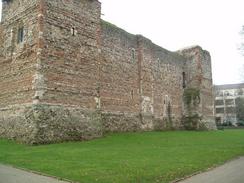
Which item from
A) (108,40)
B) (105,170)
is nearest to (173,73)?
(108,40)

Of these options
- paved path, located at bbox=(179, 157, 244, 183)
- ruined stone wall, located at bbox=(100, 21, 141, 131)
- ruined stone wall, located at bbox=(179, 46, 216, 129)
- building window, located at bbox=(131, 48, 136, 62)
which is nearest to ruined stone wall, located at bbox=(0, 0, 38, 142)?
ruined stone wall, located at bbox=(100, 21, 141, 131)

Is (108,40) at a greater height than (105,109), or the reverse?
(108,40)

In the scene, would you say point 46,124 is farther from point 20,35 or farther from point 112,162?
point 112,162

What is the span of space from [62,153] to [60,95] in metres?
5.69

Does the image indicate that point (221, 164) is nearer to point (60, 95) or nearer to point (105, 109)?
point (60, 95)

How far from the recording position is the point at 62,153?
15.5 metres

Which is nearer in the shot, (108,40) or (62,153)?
(62,153)

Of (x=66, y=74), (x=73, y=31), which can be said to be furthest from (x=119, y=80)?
(x=66, y=74)

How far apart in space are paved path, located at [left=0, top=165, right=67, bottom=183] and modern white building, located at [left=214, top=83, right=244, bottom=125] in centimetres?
7728

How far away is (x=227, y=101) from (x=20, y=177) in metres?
94.5

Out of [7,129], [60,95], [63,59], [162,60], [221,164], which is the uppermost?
[162,60]

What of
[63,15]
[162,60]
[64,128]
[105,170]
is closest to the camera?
[105,170]

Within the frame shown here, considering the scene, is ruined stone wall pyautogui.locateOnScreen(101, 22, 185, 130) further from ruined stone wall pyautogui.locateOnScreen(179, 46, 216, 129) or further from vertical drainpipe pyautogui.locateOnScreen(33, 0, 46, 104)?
vertical drainpipe pyautogui.locateOnScreen(33, 0, 46, 104)

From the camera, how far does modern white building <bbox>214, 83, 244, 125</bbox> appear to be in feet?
301
